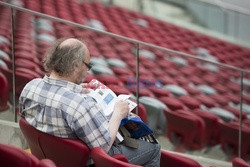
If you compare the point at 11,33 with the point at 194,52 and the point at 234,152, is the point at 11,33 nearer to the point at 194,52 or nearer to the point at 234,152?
the point at 234,152

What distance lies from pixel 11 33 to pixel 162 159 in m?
0.52

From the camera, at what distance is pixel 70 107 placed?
2.53 feet

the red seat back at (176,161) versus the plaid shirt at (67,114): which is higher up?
the plaid shirt at (67,114)

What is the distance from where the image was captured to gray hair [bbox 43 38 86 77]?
816 millimetres

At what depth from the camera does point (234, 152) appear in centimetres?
156

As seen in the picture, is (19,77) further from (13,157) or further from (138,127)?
(13,157)

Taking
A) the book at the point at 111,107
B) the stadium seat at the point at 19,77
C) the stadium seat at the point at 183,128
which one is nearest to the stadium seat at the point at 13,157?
the book at the point at 111,107

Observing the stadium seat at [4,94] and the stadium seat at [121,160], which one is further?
the stadium seat at [4,94]

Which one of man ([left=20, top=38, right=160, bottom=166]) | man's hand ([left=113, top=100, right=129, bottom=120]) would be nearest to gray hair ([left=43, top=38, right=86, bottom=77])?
man ([left=20, top=38, right=160, bottom=166])

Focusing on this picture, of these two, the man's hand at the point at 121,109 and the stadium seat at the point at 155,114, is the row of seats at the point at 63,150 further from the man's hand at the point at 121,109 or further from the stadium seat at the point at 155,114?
the stadium seat at the point at 155,114

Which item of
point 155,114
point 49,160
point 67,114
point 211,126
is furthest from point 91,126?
point 211,126

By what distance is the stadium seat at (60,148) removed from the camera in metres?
0.76

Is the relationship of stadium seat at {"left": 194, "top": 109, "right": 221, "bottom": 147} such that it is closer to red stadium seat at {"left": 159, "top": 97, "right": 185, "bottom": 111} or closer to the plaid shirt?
red stadium seat at {"left": 159, "top": 97, "right": 185, "bottom": 111}

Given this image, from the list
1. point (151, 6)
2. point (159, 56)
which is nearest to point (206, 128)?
point (159, 56)
